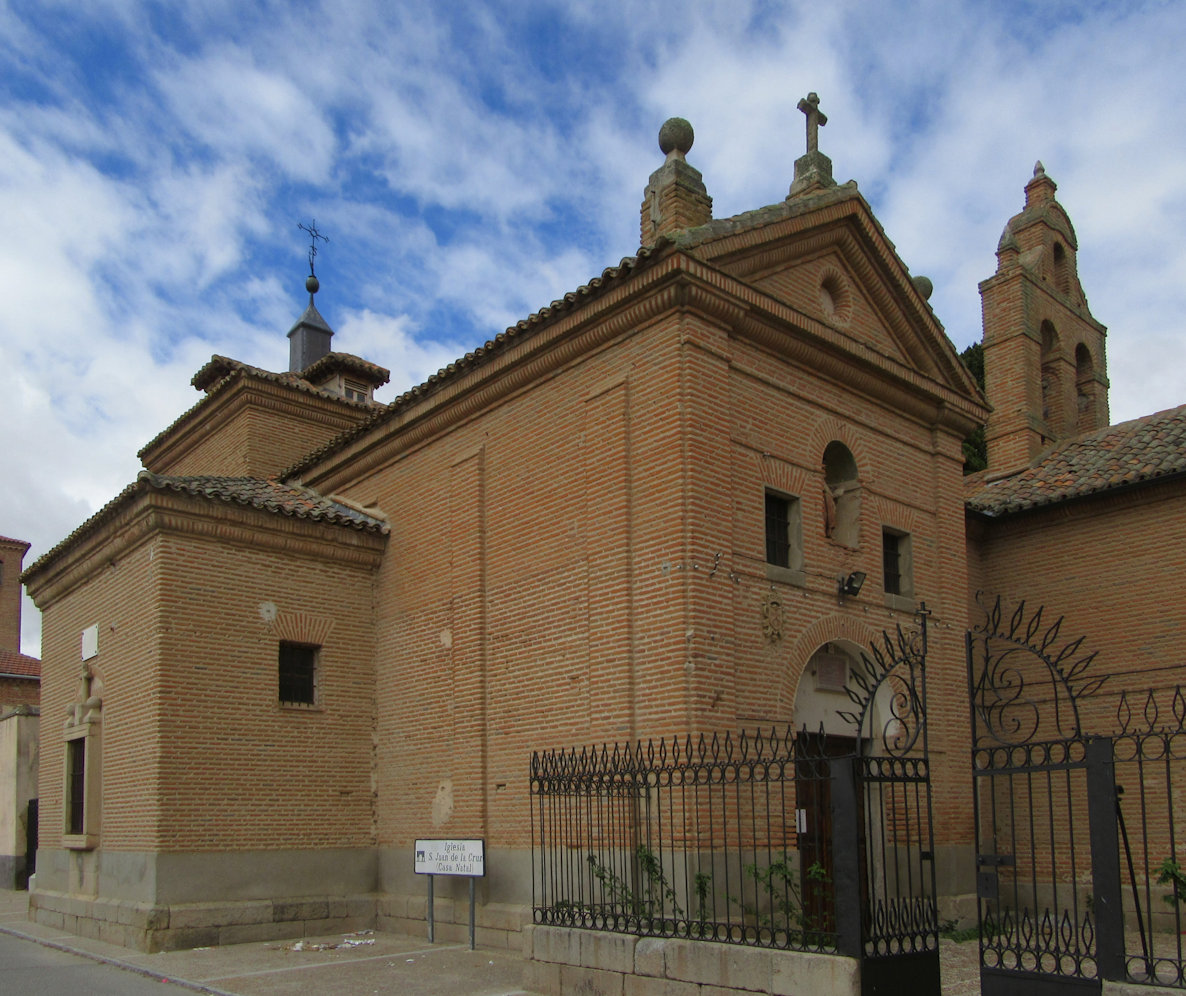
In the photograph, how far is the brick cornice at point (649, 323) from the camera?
34.2 ft

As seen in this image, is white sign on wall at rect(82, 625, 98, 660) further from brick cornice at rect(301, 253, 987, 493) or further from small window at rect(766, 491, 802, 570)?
small window at rect(766, 491, 802, 570)

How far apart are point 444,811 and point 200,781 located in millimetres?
2709

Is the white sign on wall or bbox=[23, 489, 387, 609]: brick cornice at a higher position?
bbox=[23, 489, 387, 609]: brick cornice

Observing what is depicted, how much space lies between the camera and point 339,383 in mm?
20609

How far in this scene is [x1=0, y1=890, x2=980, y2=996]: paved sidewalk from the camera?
9.16 metres

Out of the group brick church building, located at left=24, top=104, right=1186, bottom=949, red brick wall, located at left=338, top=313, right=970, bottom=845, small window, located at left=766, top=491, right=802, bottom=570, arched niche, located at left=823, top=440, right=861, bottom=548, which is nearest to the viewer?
red brick wall, located at left=338, top=313, right=970, bottom=845

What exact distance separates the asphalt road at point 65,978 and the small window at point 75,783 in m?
2.08

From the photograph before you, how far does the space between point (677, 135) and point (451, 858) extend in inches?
315

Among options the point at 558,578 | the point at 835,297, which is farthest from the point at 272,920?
the point at 835,297

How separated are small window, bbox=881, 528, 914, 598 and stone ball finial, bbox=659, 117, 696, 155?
4.80 meters

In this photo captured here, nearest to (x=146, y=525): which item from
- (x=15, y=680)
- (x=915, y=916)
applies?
(x=915, y=916)

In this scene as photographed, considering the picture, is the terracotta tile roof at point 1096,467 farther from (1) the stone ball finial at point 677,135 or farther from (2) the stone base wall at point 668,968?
(2) the stone base wall at point 668,968

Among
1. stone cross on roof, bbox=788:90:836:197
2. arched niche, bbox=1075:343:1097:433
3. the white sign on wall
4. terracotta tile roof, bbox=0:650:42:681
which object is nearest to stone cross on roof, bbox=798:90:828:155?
stone cross on roof, bbox=788:90:836:197

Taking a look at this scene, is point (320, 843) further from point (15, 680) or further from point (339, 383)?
point (15, 680)
